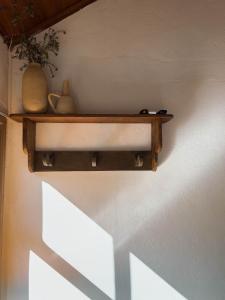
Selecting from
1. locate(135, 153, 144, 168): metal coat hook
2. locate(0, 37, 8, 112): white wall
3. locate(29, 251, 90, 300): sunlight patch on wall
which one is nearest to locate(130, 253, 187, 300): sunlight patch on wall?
locate(29, 251, 90, 300): sunlight patch on wall

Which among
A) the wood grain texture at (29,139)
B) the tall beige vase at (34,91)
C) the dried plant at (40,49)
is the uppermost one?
the dried plant at (40,49)

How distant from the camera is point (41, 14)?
5.64 feet

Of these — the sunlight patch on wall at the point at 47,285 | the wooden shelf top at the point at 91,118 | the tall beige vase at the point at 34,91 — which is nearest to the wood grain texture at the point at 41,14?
the tall beige vase at the point at 34,91

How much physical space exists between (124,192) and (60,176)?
0.35 meters

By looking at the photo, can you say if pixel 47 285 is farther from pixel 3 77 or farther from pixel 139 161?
pixel 3 77

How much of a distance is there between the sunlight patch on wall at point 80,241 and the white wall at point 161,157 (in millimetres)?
18

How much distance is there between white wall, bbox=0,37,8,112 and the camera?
5.56ft

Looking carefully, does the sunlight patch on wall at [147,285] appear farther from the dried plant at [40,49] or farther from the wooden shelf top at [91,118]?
the dried plant at [40,49]

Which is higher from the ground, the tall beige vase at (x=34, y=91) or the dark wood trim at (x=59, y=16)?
the dark wood trim at (x=59, y=16)

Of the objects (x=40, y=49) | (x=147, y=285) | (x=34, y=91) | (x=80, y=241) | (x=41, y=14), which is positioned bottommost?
(x=147, y=285)

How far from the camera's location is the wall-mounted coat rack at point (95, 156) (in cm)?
169

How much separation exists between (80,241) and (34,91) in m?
0.80

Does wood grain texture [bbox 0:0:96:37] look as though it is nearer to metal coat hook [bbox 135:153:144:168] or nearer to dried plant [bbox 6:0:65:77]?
dried plant [bbox 6:0:65:77]

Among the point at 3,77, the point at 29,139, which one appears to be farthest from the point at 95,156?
the point at 3,77
